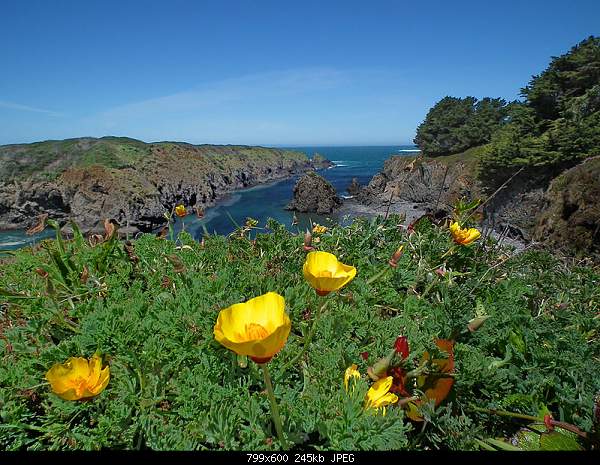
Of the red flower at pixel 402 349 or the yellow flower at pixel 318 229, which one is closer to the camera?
the red flower at pixel 402 349

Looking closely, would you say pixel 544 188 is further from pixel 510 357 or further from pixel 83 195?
pixel 83 195

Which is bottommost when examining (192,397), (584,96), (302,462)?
(302,462)

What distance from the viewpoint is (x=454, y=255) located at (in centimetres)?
217

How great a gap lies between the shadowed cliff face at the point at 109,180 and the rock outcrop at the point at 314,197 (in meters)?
13.2

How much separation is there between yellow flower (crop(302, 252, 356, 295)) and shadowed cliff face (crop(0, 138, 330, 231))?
32.6m

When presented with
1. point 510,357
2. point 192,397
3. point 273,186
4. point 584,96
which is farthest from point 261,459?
point 273,186

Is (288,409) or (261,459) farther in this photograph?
(288,409)

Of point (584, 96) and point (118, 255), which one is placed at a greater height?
point (584, 96)

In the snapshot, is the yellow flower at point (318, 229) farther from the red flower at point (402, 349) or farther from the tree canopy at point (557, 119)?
the tree canopy at point (557, 119)

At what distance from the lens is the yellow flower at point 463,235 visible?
78.8 inches

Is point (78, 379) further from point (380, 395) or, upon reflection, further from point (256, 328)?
point (380, 395)

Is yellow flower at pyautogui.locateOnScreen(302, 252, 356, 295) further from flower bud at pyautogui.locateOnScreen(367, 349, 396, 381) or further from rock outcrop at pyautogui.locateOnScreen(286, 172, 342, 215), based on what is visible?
rock outcrop at pyautogui.locateOnScreen(286, 172, 342, 215)

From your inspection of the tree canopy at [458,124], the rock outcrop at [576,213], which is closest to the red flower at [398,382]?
the rock outcrop at [576,213]

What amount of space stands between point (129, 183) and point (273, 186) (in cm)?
3017
